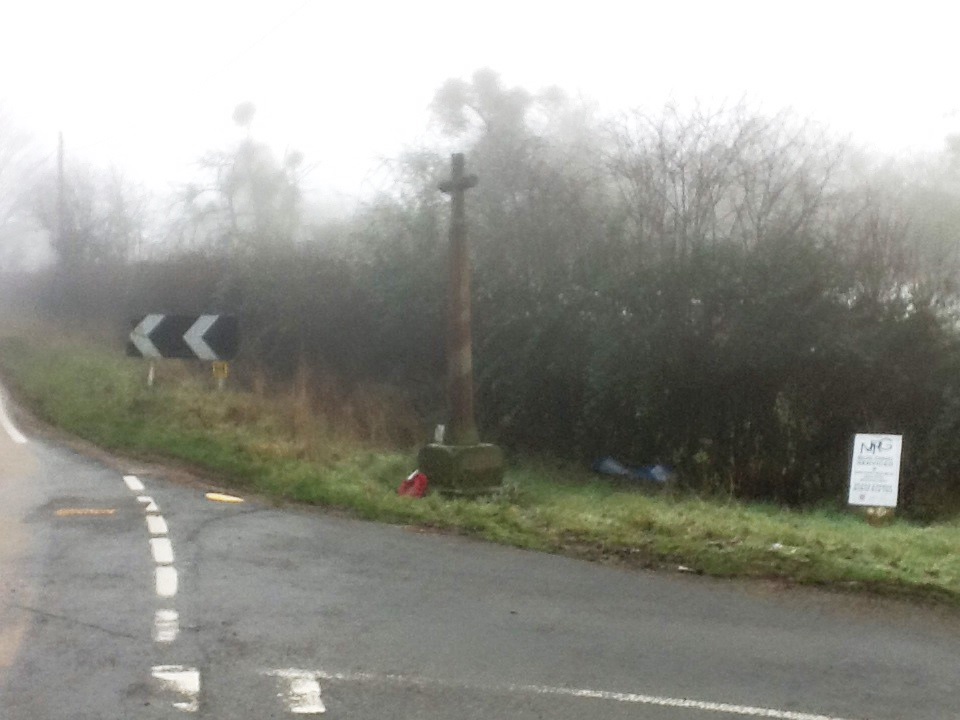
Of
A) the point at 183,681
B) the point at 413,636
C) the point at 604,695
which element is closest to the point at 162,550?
the point at 413,636

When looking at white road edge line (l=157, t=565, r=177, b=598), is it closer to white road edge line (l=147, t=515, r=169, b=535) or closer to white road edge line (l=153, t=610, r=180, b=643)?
white road edge line (l=153, t=610, r=180, b=643)

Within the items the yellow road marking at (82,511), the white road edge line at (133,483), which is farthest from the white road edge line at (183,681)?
→ the white road edge line at (133,483)

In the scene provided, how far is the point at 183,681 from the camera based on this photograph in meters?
6.21

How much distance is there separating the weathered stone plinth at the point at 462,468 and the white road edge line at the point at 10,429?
7296mm

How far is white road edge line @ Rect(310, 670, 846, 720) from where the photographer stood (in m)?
6.01

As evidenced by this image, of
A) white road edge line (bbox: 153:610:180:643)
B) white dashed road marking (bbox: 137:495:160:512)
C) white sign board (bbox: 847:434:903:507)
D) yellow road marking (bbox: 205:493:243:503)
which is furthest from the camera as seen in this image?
white sign board (bbox: 847:434:903:507)

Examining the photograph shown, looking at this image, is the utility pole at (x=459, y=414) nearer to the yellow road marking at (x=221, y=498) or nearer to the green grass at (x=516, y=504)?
the green grass at (x=516, y=504)

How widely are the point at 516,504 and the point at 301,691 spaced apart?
6.31 m

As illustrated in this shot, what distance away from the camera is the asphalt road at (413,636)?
6.06m

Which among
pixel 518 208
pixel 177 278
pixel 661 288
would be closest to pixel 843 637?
pixel 661 288

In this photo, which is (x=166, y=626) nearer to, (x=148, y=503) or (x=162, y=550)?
(x=162, y=550)

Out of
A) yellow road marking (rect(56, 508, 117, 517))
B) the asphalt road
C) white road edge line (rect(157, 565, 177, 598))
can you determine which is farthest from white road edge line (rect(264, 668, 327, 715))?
yellow road marking (rect(56, 508, 117, 517))

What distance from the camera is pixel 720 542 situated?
988cm

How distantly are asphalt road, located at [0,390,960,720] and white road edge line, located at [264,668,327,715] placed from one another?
0.6 inches
